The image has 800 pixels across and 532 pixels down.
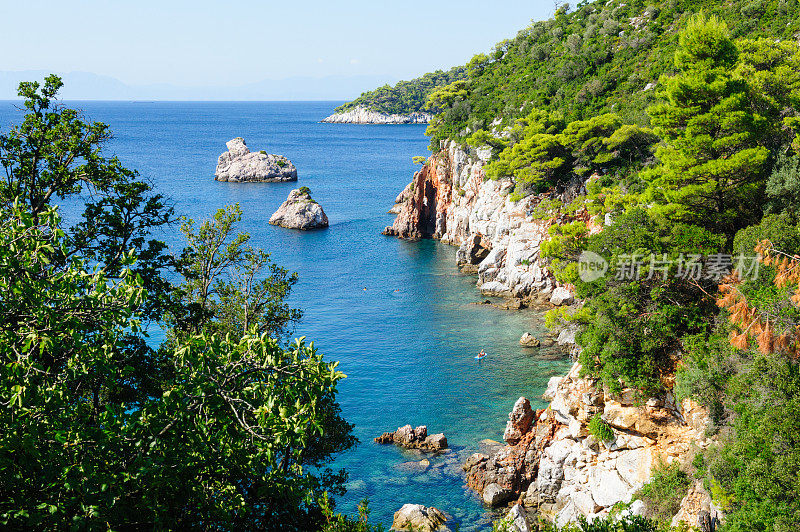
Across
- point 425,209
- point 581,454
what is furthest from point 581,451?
point 425,209

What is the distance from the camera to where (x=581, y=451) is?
25.3 m

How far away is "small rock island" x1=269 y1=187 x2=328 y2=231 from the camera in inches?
3196

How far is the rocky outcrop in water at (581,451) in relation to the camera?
2161 centimetres

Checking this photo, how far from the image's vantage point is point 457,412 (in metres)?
35.4

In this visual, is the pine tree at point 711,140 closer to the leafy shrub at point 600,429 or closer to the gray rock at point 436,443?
the leafy shrub at point 600,429

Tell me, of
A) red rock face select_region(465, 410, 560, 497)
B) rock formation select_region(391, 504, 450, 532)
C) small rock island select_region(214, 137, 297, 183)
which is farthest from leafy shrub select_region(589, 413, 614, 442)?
small rock island select_region(214, 137, 297, 183)

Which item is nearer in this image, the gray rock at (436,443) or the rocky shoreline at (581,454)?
the rocky shoreline at (581,454)

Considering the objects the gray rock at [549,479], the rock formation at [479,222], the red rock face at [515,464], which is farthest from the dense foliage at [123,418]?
the rock formation at [479,222]

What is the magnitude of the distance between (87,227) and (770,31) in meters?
52.7

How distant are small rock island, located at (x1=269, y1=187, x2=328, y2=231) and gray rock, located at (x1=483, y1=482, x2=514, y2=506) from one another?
59562mm

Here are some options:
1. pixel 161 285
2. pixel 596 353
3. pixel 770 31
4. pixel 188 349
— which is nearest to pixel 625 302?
pixel 596 353

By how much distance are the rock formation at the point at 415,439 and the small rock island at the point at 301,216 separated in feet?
172

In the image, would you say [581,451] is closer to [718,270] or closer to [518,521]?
[518,521]

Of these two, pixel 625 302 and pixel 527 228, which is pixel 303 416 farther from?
pixel 527 228
